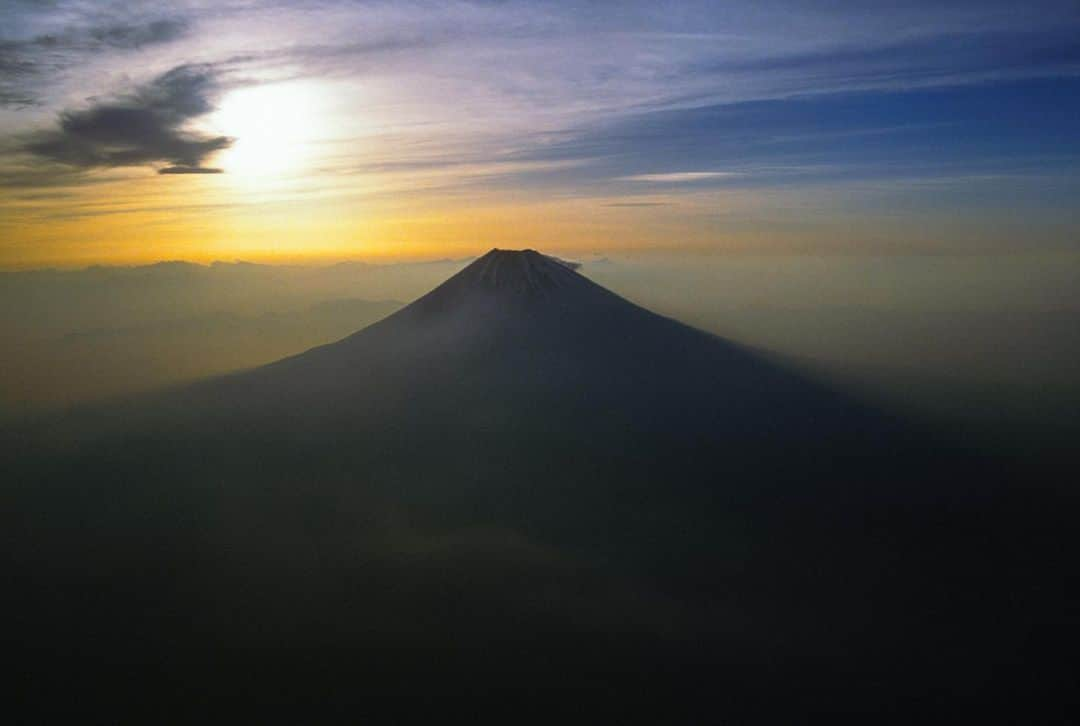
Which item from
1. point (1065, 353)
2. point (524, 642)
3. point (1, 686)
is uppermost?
point (1065, 353)

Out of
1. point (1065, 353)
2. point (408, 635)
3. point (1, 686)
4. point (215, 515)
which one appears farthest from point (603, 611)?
point (1065, 353)

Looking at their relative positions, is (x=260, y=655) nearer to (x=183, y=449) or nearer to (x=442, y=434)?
(x=442, y=434)

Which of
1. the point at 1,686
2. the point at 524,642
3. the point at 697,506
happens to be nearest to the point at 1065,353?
the point at 697,506

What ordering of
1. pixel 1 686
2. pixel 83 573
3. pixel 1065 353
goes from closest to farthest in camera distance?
pixel 1 686
pixel 83 573
pixel 1065 353

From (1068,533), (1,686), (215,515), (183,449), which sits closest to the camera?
(1,686)

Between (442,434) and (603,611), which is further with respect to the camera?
(442,434)

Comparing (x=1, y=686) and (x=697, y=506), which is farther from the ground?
(x=697, y=506)
